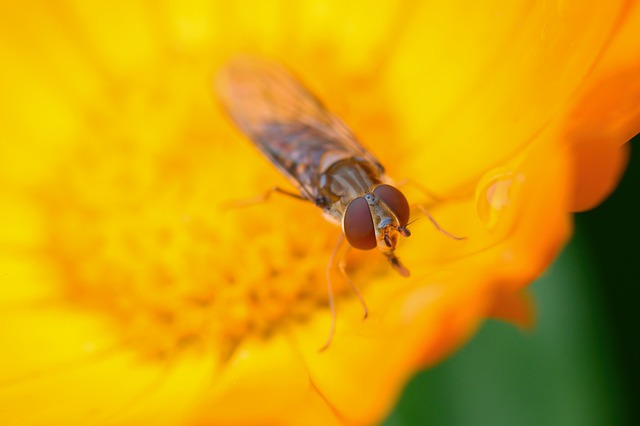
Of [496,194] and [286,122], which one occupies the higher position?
[496,194]

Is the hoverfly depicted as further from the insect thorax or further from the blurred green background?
the blurred green background

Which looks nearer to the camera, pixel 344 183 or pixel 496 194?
pixel 496 194

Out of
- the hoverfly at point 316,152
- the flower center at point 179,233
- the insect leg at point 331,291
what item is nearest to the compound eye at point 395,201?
the hoverfly at point 316,152

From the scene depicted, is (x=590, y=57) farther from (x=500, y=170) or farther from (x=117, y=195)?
(x=117, y=195)

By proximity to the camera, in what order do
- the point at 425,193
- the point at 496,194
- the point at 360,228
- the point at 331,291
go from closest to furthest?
the point at 496,194 → the point at 360,228 → the point at 331,291 → the point at 425,193

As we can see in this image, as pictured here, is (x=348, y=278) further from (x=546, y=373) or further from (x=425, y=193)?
(x=546, y=373)

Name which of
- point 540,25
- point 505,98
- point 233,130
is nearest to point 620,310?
point 505,98

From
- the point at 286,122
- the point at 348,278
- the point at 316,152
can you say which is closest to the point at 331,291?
the point at 348,278
